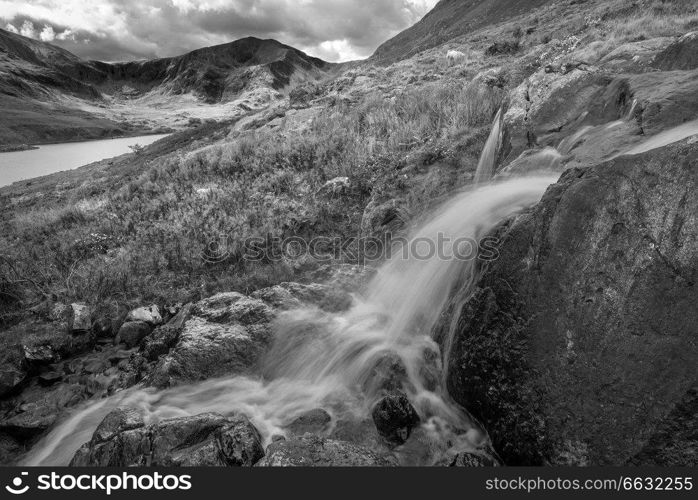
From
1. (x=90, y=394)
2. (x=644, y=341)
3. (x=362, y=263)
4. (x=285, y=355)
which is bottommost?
(x=90, y=394)

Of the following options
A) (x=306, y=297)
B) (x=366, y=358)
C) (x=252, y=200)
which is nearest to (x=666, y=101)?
(x=366, y=358)

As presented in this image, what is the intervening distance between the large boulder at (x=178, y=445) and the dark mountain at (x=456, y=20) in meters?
47.4

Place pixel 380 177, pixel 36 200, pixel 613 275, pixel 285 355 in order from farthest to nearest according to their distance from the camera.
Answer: pixel 36 200 < pixel 380 177 < pixel 285 355 < pixel 613 275

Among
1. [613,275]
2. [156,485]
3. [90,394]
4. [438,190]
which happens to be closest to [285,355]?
[156,485]

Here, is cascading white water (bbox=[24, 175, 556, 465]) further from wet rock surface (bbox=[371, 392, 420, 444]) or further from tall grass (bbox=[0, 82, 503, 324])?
tall grass (bbox=[0, 82, 503, 324])

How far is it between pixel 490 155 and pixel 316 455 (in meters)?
7.55

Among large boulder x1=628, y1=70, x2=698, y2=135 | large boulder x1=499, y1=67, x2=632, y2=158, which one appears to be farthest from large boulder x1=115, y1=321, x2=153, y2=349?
large boulder x1=628, y1=70, x2=698, y2=135

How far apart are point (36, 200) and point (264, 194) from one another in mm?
19300

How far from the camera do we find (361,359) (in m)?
6.05

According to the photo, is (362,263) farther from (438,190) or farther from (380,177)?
(380,177)

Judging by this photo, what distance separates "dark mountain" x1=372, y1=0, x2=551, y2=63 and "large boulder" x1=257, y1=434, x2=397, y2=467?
47633mm

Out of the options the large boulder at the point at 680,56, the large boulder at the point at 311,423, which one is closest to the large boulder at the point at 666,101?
the large boulder at the point at 680,56

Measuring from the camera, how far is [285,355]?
20.8 ft

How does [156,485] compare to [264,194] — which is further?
[264,194]
